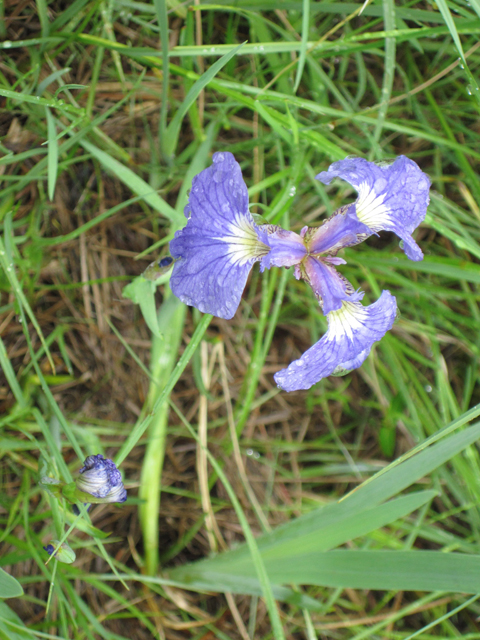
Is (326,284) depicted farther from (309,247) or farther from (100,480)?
(100,480)

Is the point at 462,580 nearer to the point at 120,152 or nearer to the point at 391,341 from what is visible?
the point at 391,341

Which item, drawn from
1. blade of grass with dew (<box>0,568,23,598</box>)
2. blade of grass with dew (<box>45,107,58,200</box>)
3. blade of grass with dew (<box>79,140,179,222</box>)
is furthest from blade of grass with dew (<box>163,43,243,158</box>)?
blade of grass with dew (<box>0,568,23,598</box>)

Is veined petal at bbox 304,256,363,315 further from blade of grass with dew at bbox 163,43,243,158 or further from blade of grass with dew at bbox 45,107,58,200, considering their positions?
blade of grass with dew at bbox 45,107,58,200

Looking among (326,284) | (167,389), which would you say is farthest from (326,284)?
(167,389)

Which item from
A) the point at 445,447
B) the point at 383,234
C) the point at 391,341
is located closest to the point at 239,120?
the point at 383,234

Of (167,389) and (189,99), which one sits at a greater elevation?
(189,99)
